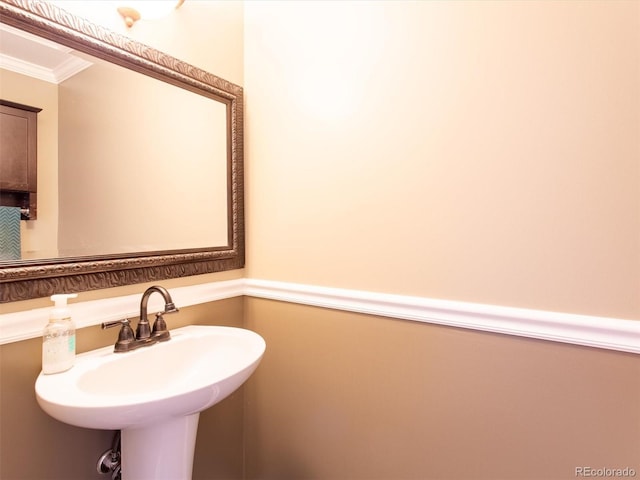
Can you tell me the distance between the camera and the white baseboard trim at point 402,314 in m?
0.75

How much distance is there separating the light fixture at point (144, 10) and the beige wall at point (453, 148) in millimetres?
374

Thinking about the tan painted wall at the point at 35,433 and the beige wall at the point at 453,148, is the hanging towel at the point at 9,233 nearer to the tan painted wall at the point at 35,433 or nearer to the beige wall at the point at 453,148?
the tan painted wall at the point at 35,433

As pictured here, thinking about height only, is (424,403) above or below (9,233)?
below

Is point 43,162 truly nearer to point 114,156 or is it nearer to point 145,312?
point 114,156

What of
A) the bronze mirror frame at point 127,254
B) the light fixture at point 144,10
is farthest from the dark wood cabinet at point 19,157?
the light fixture at point 144,10

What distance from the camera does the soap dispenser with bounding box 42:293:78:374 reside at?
75cm

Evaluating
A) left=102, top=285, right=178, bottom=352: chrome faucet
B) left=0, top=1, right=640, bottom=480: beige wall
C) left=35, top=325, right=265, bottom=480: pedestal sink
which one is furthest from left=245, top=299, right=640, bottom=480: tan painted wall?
left=102, top=285, right=178, bottom=352: chrome faucet

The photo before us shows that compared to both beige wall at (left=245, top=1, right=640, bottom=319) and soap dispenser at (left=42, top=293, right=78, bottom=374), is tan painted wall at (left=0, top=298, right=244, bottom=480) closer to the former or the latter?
soap dispenser at (left=42, top=293, right=78, bottom=374)

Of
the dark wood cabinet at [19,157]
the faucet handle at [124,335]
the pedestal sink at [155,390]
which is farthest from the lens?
the faucet handle at [124,335]

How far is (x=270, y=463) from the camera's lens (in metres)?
1.29

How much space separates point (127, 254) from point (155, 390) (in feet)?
1.32

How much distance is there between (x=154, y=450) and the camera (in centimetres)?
85

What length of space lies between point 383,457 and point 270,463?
50cm

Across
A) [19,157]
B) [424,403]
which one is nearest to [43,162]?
[19,157]
